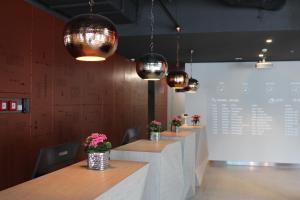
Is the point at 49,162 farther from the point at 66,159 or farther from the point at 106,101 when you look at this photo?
the point at 106,101

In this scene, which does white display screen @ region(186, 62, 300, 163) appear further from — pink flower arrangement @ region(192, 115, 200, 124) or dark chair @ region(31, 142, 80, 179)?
dark chair @ region(31, 142, 80, 179)

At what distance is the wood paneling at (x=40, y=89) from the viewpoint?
133 inches

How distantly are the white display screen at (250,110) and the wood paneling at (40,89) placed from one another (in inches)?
123

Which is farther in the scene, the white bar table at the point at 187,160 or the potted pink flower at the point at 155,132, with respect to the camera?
the white bar table at the point at 187,160

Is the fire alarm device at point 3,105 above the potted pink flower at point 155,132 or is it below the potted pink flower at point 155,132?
above

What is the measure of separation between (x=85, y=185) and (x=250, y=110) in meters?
6.54

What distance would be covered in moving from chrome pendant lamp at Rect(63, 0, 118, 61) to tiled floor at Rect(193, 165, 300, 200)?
3.72 m

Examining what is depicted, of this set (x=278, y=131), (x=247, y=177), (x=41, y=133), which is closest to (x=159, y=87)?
(x=278, y=131)

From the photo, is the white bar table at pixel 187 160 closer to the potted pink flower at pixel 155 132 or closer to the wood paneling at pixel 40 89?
the potted pink flower at pixel 155 132

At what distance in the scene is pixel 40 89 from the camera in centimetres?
394

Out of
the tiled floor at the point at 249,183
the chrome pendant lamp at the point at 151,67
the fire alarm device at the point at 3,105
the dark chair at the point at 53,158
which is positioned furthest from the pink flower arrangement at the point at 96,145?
the tiled floor at the point at 249,183

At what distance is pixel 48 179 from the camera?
2.15 metres

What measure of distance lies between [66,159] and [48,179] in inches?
10.8

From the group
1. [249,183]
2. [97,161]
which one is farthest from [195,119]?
[97,161]
